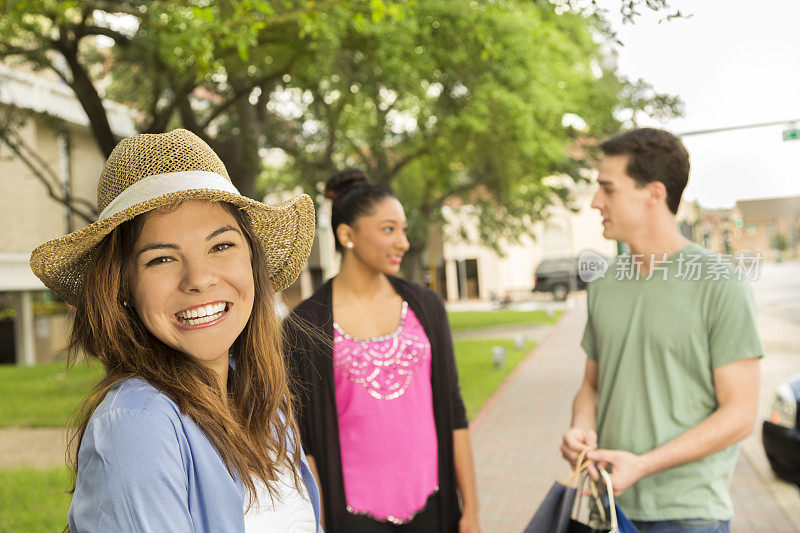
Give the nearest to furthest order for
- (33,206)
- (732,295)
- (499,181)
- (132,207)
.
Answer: (132,207) → (732,295) → (499,181) → (33,206)

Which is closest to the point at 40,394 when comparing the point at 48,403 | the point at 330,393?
the point at 48,403

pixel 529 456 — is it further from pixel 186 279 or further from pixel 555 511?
pixel 186 279

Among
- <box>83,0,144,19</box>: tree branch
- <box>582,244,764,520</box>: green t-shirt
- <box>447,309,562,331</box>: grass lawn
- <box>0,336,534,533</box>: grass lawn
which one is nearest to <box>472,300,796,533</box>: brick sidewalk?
<box>0,336,534,533</box>: grass lawn

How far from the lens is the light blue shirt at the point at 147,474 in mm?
Answer: 1165

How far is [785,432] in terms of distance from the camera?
18.7 feet

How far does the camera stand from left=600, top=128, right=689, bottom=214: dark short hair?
7.92 ft

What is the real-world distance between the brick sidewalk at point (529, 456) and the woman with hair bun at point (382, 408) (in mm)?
3414

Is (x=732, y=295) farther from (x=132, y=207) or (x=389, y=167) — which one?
(x=389, y=167)

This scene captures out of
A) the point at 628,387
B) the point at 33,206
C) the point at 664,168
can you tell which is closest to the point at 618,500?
the point at 628,387

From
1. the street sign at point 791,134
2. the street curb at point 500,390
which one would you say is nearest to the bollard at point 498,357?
the street curb at point 500,390

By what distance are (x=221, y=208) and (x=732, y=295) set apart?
1.57 meters

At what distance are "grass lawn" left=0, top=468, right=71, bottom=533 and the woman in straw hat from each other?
4.04 meters

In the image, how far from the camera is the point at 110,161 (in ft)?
5.24

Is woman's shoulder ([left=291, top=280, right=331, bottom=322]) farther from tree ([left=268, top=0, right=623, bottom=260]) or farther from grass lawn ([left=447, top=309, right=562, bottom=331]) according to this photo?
grass lawn ([left=447, top=309, right=562, bottom=331])
